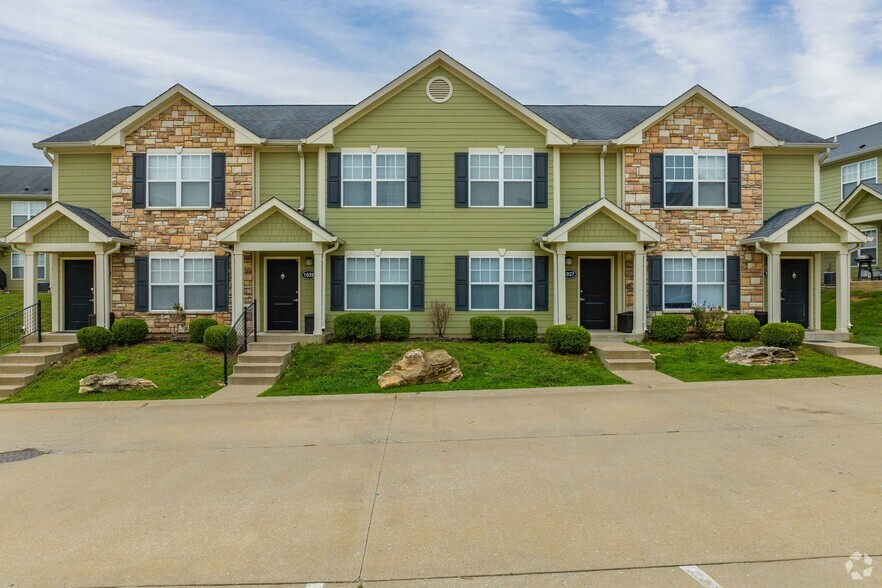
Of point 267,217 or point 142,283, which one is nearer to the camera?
point 267,217

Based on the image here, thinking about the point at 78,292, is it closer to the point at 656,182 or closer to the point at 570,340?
the point at 570,340

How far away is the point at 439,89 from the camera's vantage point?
46.8 ft

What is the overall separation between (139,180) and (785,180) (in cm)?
1881

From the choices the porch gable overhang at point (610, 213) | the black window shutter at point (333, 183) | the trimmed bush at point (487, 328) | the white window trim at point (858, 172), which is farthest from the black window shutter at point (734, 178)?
the white window trim at point (858, 172)

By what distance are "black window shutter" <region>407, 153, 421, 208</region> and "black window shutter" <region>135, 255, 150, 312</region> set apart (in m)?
7.68

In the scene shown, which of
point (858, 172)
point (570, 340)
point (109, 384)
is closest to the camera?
point (109, 384)

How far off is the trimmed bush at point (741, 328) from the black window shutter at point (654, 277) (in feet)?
5.89

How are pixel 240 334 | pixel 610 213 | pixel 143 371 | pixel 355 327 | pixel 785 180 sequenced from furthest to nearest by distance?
1. pixel 785 180
2. pixel 610 213
3. pixel 355 327
4. pixel 240 334
5. pixel 143 371

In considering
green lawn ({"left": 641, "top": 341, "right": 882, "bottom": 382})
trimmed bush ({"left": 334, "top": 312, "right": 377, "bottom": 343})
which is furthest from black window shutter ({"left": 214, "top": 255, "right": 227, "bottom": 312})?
green lawn ({"left": 641, "top": 341, "right": 882, "bottom": 382})

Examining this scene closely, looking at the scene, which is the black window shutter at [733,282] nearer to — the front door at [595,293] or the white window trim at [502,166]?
the front door at [595,293]

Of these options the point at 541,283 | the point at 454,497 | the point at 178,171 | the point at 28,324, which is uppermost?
the point at 178,171

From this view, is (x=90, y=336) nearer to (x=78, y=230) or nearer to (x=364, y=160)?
(x=78, y=230)

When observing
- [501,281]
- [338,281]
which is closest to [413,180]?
[338,281]

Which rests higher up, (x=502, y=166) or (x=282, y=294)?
(x=502, y=166)
